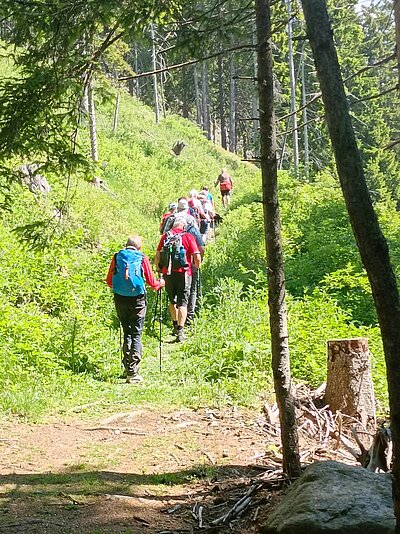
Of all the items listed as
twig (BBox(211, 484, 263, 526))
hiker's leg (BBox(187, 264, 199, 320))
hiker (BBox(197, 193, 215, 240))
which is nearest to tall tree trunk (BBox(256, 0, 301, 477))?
twig (BBox(211, 484, 263, 526))

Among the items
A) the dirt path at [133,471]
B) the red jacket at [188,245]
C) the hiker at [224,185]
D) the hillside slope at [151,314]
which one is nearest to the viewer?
the dirt path at [133,471]

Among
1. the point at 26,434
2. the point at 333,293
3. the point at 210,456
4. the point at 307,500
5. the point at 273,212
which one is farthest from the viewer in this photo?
the point at 333,293

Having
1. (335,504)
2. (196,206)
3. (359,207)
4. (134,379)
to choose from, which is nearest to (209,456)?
(335,504)

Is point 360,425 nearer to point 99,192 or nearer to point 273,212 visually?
point 273,212

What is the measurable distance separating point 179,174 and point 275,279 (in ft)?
79.9

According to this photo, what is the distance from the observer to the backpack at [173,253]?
9859mm

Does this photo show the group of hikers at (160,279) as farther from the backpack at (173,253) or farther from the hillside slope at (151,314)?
the hillside slope at (151,314)

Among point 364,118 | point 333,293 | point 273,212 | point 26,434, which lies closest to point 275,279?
point 273,212

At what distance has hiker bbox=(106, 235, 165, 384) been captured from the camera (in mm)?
8203

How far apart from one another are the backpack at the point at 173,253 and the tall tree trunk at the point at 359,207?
260 inches

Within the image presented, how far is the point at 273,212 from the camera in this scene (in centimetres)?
477

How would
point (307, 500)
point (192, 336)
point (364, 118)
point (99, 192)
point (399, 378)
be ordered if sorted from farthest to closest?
point (364, 118) → point (99, 192) → point (192, 336) → point (307, 500) → point (399, 378)

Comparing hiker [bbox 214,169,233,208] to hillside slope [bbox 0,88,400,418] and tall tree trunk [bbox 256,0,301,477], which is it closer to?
hillside slope [bbox 0,88,400,418]

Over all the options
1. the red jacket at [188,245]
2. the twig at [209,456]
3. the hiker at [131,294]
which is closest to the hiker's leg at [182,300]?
Result: the red jacket at [188,245]
